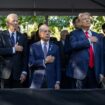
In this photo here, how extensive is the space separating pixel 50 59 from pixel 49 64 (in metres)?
0.09

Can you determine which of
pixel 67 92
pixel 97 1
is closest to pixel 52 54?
pixel 67 92

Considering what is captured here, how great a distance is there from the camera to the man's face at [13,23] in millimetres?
5789

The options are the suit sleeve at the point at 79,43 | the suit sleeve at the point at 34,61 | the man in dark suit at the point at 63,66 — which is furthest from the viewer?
the man in dark suit at the point at 63,66

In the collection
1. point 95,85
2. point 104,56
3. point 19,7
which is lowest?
point 95,85

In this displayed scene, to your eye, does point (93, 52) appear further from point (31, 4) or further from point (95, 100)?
point (31, 4)

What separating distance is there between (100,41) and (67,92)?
172 centimetres

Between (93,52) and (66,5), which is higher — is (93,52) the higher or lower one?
the lower one

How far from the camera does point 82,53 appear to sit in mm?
5598

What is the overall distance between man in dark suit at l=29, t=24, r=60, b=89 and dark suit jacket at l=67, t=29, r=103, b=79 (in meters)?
0.20

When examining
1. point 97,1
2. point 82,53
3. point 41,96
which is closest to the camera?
point 41,96

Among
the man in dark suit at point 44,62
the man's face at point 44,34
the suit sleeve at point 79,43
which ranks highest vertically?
the man's face at point 44,34

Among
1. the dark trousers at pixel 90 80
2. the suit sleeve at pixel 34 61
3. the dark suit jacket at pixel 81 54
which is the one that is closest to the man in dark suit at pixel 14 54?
the suit sleeve at pixel 34 61

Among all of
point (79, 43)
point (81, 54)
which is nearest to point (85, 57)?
point (81, 54)

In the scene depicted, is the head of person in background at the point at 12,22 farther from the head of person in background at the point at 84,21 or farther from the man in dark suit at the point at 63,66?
the head of person in background at the point at 84,21
